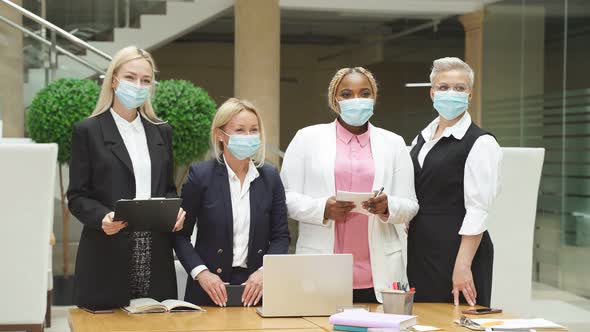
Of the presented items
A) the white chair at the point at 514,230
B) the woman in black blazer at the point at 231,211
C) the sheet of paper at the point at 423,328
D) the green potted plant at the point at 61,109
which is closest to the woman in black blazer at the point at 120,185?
the woman in black blazer at the point at 231,211

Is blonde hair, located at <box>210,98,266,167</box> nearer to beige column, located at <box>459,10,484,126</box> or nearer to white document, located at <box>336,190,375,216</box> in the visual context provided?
white document, located at <box>336,190,375,216</box>

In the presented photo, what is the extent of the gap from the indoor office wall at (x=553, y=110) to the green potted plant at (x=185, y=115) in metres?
3.31

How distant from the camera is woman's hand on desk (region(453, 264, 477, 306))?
341cm

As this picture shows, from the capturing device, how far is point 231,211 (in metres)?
3.39

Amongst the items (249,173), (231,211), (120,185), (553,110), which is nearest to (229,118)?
(249,173)

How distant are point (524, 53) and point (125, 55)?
6.62m

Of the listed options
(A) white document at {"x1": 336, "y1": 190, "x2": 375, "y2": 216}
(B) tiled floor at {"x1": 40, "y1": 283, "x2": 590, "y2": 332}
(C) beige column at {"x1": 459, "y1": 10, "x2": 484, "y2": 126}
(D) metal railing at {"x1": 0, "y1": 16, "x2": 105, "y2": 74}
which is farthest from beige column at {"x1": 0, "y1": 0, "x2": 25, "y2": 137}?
(A) white document at {"x1": 336, "y1": 190, "x2": 375, "y2": 216}

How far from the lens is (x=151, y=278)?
3.37 metres

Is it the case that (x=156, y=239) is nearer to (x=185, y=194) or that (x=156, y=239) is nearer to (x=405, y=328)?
(x=185, y=194)

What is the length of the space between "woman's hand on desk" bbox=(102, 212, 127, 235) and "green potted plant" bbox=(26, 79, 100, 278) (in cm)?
437

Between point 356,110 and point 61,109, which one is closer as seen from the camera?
point 356,110

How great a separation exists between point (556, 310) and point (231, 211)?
4.81 metres

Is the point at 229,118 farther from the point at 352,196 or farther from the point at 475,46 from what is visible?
the point at 475,46

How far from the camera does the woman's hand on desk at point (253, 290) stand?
3.29 m
